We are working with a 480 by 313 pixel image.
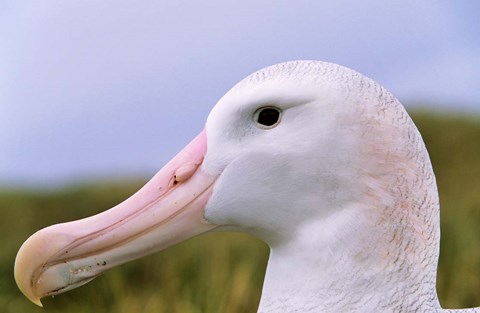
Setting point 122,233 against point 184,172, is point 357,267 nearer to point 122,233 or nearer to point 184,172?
point 184,172

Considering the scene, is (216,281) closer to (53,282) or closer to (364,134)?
(53,282)

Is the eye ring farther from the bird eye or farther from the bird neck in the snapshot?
the bird neck

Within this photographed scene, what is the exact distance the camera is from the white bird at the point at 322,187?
198 cm

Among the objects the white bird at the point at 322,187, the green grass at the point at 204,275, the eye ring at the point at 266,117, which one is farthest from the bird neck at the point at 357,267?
the green grass at the point at 204,275

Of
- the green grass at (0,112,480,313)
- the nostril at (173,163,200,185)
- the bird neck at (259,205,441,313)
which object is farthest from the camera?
the green grass at (0,112,480,313)

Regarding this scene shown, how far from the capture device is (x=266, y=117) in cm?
206

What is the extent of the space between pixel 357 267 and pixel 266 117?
1.27 ft

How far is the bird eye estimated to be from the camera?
206cm

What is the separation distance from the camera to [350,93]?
6.67 ft

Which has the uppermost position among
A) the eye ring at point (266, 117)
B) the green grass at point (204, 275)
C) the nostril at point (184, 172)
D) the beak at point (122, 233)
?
the eye ring at point (266, 117)

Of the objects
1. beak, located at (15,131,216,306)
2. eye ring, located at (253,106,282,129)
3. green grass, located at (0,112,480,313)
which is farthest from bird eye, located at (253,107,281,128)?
green grass, located at (0,112,480,313)

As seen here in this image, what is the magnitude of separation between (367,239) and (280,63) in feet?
1.51

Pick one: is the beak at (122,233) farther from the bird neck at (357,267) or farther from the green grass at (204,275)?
the green grass at (204,275)

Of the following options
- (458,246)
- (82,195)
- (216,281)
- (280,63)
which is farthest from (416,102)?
(280,63)
